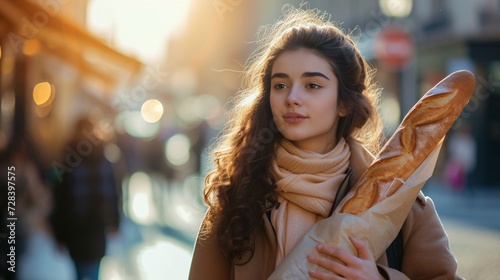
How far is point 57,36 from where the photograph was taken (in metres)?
10.2

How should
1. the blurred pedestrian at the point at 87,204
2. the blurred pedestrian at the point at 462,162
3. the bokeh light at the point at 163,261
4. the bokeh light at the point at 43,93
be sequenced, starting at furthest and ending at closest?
the blurred pedestrian at the point at 462,162
the bokeh light at the point at 43,93
the bokeh light at the point at 163,261
the blurred pedestrian at the point at 87,204

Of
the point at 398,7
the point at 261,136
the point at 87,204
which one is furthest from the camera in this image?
the point at 398,7

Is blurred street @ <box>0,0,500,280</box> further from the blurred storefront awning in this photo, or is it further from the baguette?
the baguette

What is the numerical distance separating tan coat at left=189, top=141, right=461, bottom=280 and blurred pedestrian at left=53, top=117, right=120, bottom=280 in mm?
4176

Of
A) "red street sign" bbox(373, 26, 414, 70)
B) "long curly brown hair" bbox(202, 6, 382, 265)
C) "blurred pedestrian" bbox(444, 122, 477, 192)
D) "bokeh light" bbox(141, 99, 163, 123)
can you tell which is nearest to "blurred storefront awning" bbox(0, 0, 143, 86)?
"red street sign" bbox(373, 26, 414, 70)

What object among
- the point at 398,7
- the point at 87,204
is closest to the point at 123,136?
the point at 398,7

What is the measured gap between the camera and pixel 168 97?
55156 millimetres

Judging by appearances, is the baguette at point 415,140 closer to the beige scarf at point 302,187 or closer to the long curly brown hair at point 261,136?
the beige scarf at point 302,187

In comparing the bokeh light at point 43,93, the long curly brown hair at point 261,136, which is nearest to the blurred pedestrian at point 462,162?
the bokeh light at point 43,93

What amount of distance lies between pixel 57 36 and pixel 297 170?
7784 millimetres

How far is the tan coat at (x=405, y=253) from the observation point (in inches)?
112

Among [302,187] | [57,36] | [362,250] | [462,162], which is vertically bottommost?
[462,162]

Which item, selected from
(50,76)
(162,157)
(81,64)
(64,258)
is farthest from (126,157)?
(64,258)

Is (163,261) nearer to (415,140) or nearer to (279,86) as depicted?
(279,86)
